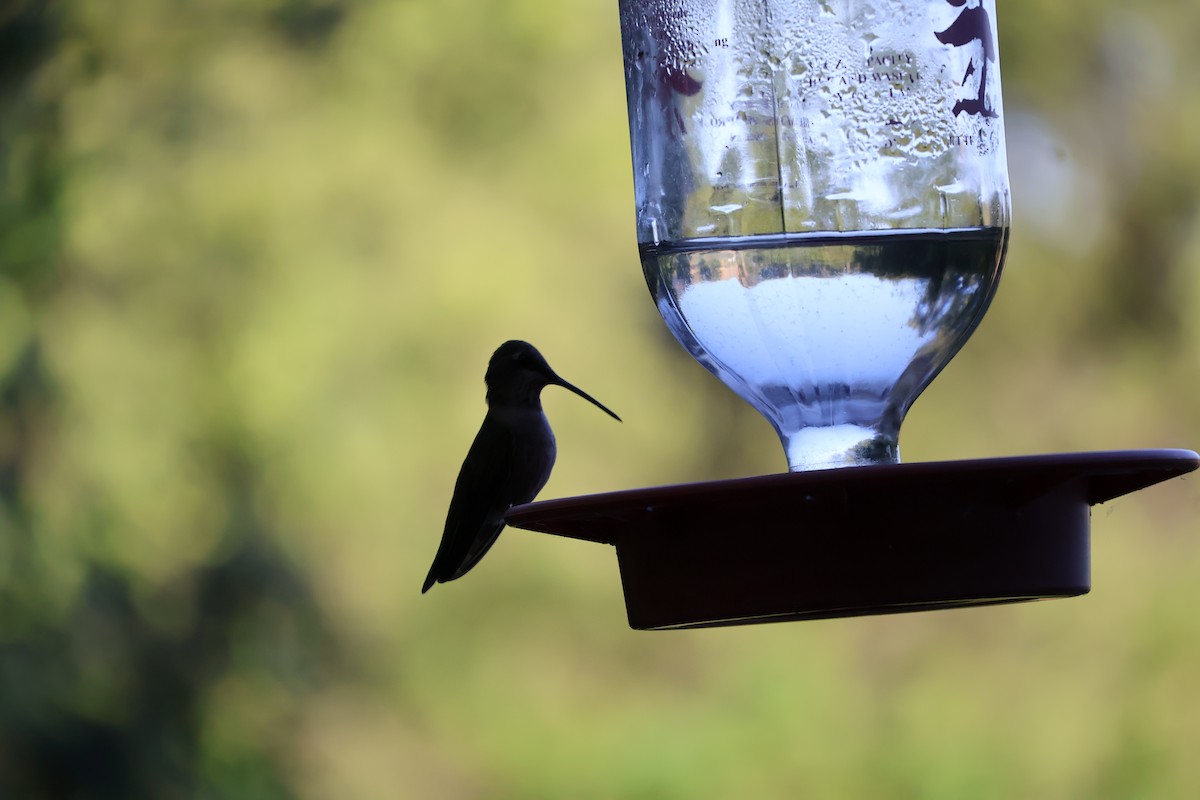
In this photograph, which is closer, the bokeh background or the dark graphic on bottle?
the dark graphic on bottle

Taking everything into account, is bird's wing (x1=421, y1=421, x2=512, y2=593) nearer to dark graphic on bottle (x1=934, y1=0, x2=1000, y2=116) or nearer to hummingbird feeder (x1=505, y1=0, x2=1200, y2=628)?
hummingbird feeder (x1=505, y1=0, x2=1200, y2=628)

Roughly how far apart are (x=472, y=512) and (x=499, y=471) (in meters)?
0.06

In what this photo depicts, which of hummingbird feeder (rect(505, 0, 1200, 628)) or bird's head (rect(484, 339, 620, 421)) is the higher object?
hummingbird feeder (rect(505, 0, 1200, 628))

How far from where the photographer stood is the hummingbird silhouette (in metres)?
1.85

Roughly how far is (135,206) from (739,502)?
160 inches

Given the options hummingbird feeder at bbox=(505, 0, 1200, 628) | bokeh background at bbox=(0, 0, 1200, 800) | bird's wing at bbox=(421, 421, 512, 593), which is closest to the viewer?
hummingbird feeder at bbox=(505, 0, 1200, 628)

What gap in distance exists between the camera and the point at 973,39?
1150mm

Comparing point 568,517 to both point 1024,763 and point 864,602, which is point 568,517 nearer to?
point 864,602

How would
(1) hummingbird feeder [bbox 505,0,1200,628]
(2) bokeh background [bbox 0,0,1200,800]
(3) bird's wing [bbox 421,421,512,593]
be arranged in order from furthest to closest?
(2) bokeh background [bbox 0,0,1200,800] < (3) bird's wing [bbox 421,421,512,593] < (1) hummingbird feeder [bbox 505,0,1200,628]

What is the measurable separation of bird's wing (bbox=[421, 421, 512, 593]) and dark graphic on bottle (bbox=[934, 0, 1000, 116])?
0.87 metres

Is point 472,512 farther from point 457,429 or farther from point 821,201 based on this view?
point 457,429

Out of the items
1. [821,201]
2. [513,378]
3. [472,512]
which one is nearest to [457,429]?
[513,378]

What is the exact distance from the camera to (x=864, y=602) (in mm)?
960

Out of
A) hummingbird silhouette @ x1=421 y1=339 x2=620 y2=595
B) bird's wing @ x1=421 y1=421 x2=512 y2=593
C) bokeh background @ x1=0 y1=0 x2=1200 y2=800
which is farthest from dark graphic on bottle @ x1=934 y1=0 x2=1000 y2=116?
bokeh background @ x1=0 y1=0 x2=1200 y2=800
